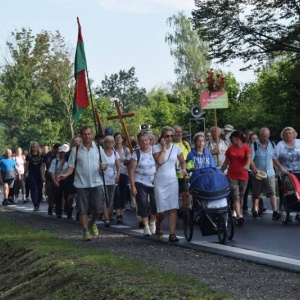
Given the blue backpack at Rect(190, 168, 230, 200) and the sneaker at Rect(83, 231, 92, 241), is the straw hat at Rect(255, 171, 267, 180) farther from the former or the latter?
the sneaker at Rect(83, 231, 92, 241)

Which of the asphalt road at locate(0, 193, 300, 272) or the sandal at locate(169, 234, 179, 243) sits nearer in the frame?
the asphalt road at locate(0, 193, 300, 272)

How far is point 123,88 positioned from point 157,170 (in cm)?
15037

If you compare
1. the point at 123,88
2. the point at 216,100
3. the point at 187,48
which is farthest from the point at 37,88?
the point at 123,88

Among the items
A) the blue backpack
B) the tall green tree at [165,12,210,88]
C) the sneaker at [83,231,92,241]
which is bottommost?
the sneaker at [83,231,92,241]

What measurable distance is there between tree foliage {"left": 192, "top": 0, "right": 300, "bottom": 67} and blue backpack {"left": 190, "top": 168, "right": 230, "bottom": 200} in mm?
27250

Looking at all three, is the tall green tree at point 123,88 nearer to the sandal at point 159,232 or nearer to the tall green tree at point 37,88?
the tall green tree at point 37,88

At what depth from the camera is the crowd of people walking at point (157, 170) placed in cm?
1552

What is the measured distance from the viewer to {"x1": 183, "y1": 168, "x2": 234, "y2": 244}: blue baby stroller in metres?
14.8

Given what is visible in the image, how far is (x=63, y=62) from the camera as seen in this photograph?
67812mm

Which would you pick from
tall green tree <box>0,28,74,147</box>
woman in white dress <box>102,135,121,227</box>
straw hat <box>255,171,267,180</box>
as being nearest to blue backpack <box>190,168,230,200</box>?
straw hat <box>255,171,267,180</box>

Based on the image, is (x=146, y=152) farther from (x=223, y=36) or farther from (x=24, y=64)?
(x=24, y=64)

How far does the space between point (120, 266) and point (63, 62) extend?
188 feet

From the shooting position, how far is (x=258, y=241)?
15.0 meters

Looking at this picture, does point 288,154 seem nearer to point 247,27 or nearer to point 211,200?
point 211,200
